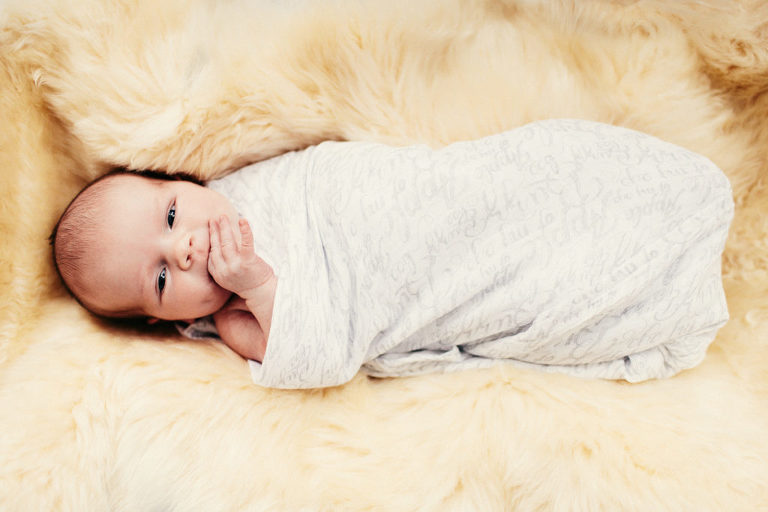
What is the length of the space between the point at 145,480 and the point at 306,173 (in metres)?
0.56

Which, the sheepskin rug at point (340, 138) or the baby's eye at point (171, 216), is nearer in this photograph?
the sheepskin rug at point (340, 138)

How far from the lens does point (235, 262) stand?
34.0 inches

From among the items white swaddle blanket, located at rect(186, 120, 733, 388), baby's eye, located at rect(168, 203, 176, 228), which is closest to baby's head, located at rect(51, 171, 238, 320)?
baby's eye, located at rect(168, 203, 176, 228)

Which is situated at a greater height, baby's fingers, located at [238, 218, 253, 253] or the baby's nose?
baby's fingers, located at [238, 218, 253, 253]

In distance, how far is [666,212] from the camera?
2.76ft

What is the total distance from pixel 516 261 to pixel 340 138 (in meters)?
0.43

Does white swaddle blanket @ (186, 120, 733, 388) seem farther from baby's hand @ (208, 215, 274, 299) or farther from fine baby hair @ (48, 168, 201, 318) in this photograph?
fine baby hair @ (48, 168, 201, 318)

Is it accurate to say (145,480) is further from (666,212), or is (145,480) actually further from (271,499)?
(666,212)

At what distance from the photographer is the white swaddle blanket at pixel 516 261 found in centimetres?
83

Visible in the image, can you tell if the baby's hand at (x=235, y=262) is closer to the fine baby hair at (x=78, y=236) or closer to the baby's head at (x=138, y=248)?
the baby's head at (x=138, y=248)

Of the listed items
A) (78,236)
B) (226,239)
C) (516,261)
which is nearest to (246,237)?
(226,239)

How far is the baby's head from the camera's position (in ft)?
2.83

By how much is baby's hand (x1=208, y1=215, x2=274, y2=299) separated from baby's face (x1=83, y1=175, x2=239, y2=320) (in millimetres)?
27

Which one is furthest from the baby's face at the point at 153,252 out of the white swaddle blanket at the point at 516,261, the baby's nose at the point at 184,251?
the white swaddle blanket at the point at 516,261
